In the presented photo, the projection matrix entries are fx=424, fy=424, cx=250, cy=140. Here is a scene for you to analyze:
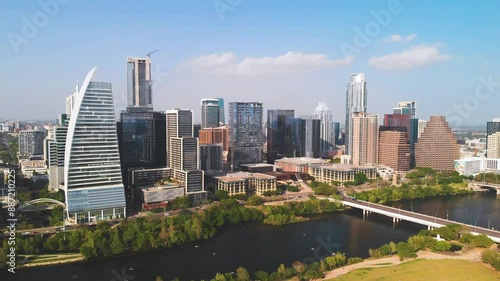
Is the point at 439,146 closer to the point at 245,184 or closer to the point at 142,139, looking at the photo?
the point at 245,184

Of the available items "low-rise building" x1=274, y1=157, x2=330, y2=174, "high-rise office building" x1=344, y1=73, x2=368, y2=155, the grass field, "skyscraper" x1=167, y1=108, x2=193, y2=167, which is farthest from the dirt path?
"high-rise office building" x1=344, y1=73, x2=368, y2=155

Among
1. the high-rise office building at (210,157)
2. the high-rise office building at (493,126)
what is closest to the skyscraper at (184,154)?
the high-rise office building at (210,157)

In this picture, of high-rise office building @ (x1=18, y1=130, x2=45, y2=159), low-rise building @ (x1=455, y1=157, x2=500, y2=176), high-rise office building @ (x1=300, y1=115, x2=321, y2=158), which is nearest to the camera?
low-rise building @ (x1=455, y1=157, x2=500, y2=176)

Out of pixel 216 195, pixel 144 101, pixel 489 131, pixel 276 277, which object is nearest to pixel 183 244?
pixel 276 277

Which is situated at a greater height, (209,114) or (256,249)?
(209,114)

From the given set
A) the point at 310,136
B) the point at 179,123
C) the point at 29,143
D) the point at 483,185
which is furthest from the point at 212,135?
the point at 483,185

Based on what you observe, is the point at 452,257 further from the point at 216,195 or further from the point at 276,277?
the point at 216,195

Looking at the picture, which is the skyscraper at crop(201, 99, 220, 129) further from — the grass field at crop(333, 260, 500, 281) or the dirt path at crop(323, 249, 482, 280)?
the grass field at crop(333, 260, 500, 281)
